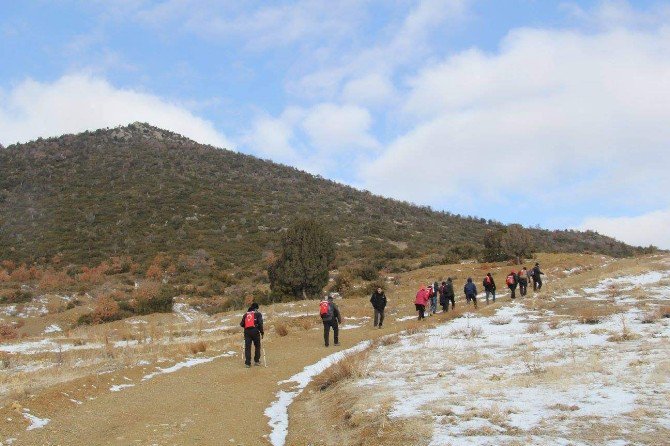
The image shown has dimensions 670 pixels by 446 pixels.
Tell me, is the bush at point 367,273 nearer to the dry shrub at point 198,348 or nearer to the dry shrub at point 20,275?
the dry shrub at point 198,348

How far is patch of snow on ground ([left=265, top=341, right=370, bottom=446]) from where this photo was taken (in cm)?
831

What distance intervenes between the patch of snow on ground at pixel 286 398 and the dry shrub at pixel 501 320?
4735mm

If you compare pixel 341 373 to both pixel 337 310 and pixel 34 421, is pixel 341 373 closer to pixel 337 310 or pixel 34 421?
pixel 34 421

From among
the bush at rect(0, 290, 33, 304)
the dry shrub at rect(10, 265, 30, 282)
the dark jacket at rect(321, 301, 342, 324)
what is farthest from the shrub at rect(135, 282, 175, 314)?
the dark jacket at rect(321, 301, 342, 324)

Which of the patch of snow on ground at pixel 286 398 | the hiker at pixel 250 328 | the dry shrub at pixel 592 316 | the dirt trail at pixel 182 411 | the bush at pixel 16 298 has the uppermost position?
the bush at pixel 16 298

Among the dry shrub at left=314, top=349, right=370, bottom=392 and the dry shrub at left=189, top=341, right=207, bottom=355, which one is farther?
the dry shrub at left=189, top=341, right=207, bottom=355

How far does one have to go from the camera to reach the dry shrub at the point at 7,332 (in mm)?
27672

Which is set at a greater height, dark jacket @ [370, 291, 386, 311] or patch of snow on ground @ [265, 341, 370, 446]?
dark jacket @ [370, 291, 386, 311]

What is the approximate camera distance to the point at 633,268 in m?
29.4

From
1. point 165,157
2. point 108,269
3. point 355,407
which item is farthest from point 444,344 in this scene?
point 165,157

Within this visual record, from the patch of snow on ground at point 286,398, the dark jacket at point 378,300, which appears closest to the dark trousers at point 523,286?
the dark jacket at point 378,300

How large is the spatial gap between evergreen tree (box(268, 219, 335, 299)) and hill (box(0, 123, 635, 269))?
42.6ft

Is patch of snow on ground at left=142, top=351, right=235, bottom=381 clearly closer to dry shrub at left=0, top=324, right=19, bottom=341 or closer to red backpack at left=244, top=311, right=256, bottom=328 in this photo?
red backpack at left=244, top=311, right=256, bottom=328

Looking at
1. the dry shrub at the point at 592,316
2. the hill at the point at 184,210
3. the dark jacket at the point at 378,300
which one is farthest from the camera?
the hill at the point at 184,210
